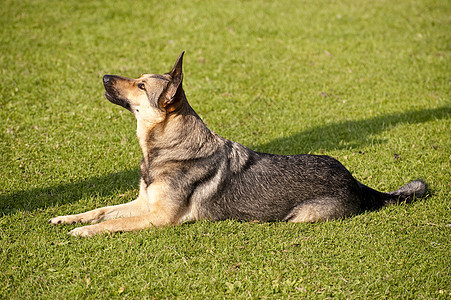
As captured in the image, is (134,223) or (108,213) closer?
(134,223)

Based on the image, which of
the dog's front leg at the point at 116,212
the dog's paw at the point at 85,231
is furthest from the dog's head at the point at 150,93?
the dog's paw at the point at 85,231

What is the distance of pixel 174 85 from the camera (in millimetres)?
5250

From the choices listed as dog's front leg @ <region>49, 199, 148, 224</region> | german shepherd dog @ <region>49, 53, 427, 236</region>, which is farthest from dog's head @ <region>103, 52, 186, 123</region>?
dog's front leg @ <region>49, 199, 148, 224</region>

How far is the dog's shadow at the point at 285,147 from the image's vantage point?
239 inches

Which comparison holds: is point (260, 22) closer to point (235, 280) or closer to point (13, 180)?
point (13, 180)

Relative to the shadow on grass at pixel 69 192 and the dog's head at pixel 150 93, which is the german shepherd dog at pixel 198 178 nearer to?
the dog's head at pixel 150 93

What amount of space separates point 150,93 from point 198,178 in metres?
1.30

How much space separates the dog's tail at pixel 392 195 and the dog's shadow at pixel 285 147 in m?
2.08

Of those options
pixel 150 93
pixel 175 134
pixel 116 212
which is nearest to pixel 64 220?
pixel 116 212

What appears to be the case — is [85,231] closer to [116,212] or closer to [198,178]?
[116,212]

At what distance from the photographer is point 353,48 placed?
1391cm

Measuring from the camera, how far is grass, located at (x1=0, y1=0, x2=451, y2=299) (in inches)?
187

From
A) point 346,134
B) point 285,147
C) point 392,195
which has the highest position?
point 285,147

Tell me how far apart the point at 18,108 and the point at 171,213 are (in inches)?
219
